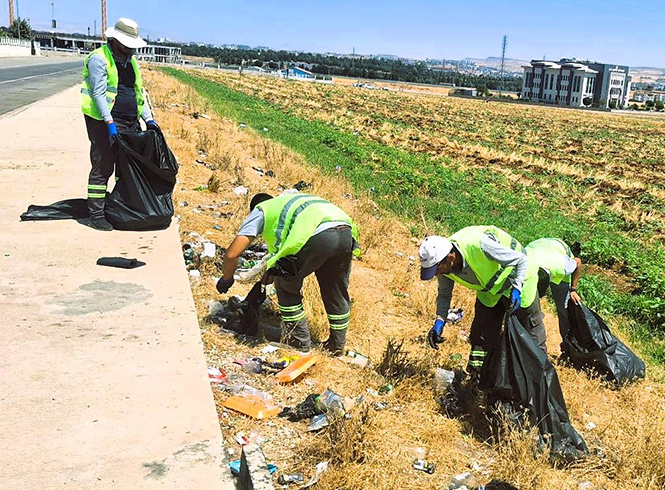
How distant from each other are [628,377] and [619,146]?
29824mm

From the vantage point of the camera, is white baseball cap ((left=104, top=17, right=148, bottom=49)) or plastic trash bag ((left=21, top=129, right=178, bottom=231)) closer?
white baseball cap ((left=104, top=17, right=148, bottom=49))

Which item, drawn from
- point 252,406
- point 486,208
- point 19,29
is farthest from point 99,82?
point 19,29

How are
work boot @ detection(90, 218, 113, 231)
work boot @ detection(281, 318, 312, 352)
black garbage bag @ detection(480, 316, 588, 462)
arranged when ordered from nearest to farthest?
black garbage bag @ detection(480, 316, 588, 462), work boot @ detection(281, 318, 312, 352), work boot @ detection(90, 218, 113, 231)

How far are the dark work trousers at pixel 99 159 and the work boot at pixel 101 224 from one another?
0.08m

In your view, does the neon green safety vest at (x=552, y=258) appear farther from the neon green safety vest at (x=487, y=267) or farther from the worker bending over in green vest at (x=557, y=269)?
the neon green safety vest at (x=487, y=267)

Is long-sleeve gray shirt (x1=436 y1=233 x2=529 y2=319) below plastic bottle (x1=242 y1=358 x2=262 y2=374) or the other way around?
the other way around

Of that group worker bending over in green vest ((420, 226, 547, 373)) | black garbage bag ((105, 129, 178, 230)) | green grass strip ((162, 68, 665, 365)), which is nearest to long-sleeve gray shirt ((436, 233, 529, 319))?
worker bending over in green vest ((420, 226, 547, 373))

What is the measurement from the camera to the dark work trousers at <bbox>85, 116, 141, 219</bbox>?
245 inches

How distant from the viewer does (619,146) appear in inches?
1262

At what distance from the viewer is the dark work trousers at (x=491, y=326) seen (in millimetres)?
4742

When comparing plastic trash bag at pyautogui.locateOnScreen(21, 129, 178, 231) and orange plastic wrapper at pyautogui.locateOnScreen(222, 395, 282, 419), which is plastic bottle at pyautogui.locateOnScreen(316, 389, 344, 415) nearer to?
orange plastic wrapper at pyautogui.locateOnScreen(222, 395, 282, 419)

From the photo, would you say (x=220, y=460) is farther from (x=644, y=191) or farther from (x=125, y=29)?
(x=644, y=191)

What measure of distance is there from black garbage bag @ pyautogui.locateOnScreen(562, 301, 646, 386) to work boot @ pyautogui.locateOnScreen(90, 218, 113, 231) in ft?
14.7

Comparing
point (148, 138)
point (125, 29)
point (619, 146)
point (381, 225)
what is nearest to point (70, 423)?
point (148, 138)
